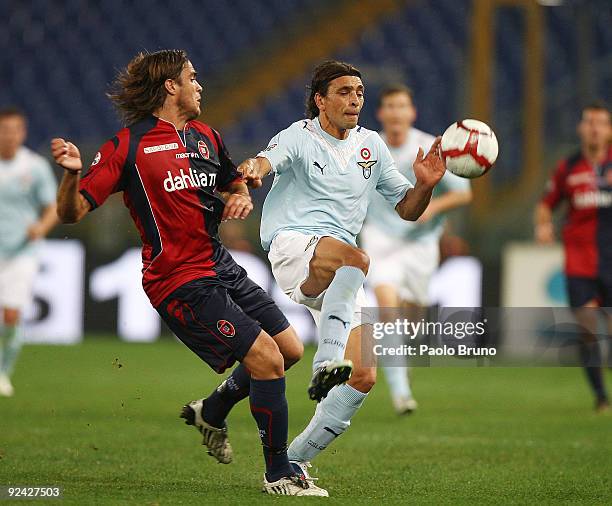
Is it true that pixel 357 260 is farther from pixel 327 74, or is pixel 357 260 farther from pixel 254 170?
pixel 327 74

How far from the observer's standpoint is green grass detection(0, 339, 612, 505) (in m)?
5.19

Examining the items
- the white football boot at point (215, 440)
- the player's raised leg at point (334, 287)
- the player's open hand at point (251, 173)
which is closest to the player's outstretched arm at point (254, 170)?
the player's open hand at point (251, 173)

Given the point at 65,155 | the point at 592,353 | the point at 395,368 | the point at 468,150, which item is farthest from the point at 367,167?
the point at 592,353

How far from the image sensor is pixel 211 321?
16.4 feet

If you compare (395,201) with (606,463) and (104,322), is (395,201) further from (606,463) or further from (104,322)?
(104,322)

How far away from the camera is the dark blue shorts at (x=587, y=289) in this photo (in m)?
9.23

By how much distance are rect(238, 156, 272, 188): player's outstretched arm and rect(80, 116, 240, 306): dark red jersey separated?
19cm

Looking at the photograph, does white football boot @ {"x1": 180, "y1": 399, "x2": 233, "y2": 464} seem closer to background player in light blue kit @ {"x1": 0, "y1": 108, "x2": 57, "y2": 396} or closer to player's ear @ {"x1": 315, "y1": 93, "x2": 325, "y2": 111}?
player's ear @ {"x1": 315, "y1": 93, "x2": 325, "y2": 111}

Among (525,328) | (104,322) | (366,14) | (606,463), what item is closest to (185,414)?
(606,463)

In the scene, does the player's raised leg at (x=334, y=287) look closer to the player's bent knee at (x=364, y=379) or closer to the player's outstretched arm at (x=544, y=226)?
the player's bent knee at (x=364, y=379)

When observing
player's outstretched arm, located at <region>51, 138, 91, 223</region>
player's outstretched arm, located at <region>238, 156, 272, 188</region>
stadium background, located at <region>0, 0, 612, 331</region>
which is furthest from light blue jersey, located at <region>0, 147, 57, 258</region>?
player's outstretched arm, located at <region>51, 138, 91, 223</region>

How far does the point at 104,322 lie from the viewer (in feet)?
42.9

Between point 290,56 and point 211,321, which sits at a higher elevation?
point 290,56

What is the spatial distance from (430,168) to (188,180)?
1110 millimetres
